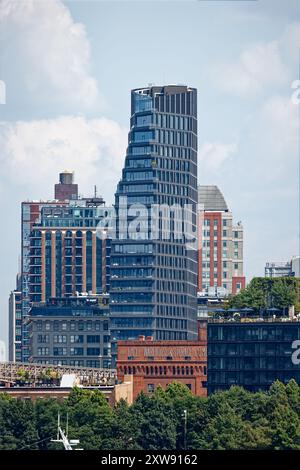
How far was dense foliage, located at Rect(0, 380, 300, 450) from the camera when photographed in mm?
174125

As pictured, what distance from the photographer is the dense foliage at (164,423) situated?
174125 mm

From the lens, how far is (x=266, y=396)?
645 feet

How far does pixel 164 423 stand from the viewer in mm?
186750

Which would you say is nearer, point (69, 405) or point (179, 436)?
point (179, 436)
